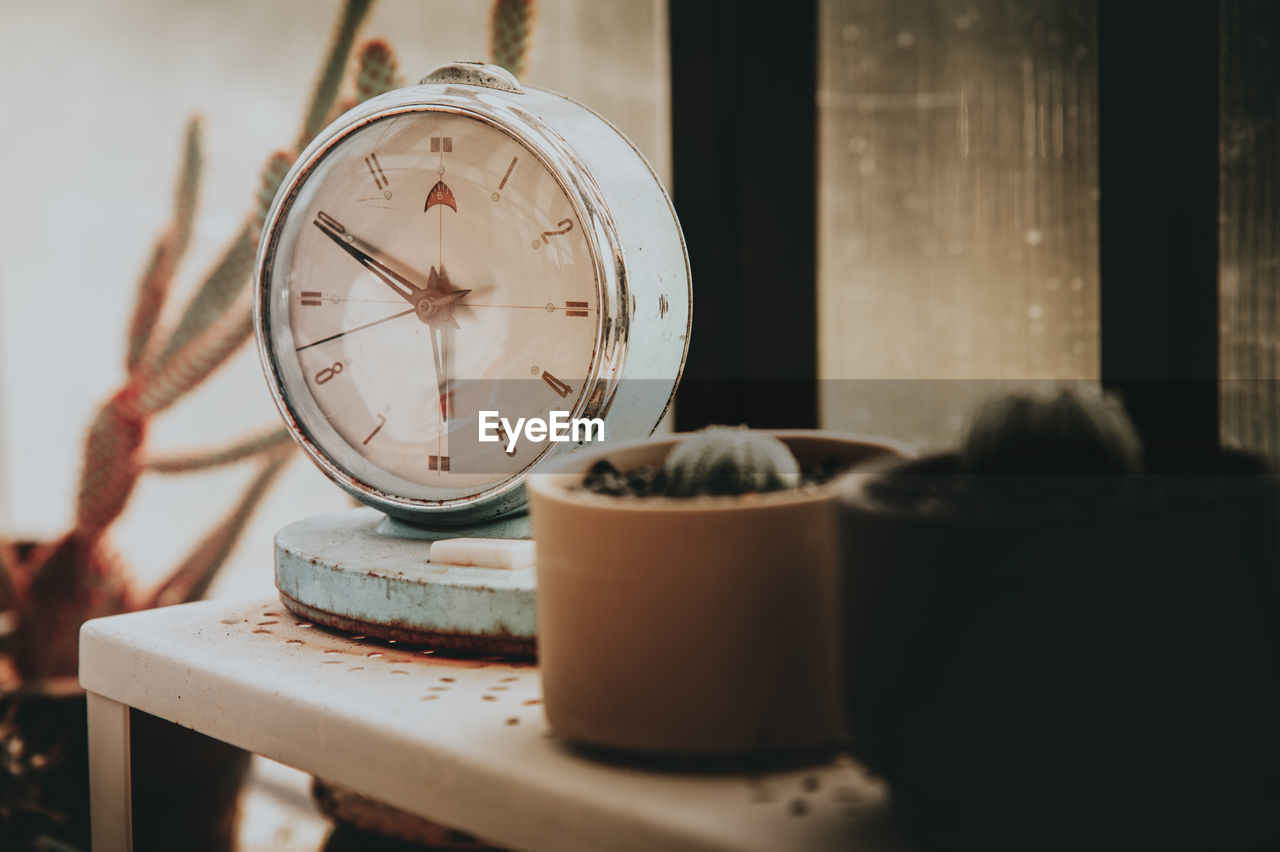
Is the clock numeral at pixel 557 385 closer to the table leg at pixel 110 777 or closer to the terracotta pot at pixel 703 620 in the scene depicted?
the terracotta pot at pixel 703 620

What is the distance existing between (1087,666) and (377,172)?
26.5 inches

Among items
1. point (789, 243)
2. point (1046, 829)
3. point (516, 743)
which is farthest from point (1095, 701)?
point (789, 243)

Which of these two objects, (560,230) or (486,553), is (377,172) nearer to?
(560,230)

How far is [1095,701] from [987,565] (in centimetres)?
6

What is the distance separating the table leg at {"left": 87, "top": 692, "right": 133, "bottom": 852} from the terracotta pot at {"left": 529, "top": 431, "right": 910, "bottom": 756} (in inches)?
18.0

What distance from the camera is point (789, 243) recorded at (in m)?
1.47

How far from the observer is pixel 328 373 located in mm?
899

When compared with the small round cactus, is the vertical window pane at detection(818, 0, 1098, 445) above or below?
above

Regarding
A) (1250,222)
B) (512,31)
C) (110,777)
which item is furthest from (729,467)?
(512,31)

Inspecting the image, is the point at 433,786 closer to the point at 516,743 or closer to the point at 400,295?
the point at 516,743

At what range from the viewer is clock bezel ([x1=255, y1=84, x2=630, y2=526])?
0.77 meters

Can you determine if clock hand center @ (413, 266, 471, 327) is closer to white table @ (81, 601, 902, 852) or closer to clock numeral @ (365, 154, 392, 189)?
clock numeral @ (365, 154, 392, 189)

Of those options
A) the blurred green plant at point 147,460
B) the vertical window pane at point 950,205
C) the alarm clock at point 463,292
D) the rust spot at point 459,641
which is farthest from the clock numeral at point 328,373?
the blurred green plant at point 147,460

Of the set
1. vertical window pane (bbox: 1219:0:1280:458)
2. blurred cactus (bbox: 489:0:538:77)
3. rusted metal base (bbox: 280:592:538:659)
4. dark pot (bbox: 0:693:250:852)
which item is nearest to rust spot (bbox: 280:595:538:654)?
rusted metal base (bbox: 280:592:538:659)
